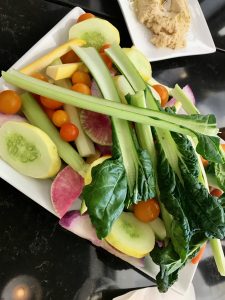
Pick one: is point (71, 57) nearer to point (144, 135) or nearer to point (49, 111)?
point (49, 111)

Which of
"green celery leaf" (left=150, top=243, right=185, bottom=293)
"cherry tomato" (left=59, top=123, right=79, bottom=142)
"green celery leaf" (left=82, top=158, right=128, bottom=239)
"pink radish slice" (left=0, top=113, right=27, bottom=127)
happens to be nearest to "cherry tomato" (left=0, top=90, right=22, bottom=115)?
"pink radish slice" (left=0, top=113, right=27, bottom=127)

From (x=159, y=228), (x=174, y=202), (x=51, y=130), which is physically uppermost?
(x=51, y=130)

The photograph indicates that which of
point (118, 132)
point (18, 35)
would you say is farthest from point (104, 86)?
point (18, 35)

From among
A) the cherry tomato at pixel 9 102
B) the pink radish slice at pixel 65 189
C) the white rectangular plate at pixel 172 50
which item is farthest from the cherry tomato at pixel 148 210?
the white rectangular plate at pixel 172 50

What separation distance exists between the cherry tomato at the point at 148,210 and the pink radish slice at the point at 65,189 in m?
0.15

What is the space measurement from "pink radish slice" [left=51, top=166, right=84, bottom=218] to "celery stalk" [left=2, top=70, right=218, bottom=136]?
0.16 m

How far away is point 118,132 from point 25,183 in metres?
0.25

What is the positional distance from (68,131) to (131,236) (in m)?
0.29

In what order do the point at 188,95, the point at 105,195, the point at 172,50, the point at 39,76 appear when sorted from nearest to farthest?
1. the point at 105,195
2. the point at 39,76
3. the point at 188,95
4. the point at 172,50

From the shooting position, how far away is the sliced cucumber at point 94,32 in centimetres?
131

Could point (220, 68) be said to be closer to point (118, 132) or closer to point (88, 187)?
point (118, 132)

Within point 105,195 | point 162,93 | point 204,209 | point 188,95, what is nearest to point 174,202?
point 204,209

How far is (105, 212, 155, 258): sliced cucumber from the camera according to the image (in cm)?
108

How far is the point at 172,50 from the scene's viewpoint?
155cm
